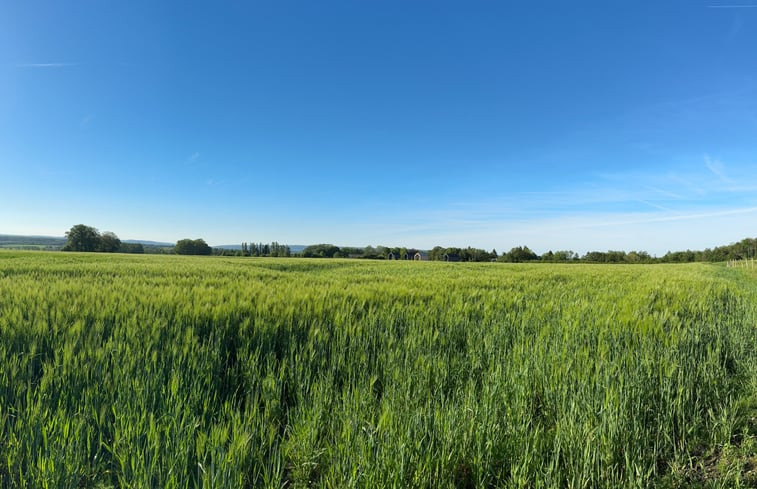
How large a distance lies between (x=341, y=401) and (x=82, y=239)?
115443 millimetres

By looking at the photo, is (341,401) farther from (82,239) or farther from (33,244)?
(33,244)

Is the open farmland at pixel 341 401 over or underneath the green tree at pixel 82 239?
underneath

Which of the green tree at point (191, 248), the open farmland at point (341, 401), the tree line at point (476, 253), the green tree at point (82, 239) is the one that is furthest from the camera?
the green tree at point (191, 248)

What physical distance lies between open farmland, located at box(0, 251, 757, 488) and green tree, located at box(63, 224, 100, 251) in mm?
110375

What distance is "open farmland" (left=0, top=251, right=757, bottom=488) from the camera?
1.62 m

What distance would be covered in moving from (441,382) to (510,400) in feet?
1.72

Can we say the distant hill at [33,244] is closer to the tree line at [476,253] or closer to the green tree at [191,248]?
the tree line at [476,253]

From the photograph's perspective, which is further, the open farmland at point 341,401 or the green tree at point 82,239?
the green tree at point 82,239

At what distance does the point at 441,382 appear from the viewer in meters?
2.59

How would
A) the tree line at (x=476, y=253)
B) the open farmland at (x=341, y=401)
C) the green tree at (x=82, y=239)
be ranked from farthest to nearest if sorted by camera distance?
1. the green tree at (x=82, y=239)
2. the tree line at (x=476, y=253)
3. the open farmland at (x=341, y=401)

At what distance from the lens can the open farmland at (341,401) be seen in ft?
5.30

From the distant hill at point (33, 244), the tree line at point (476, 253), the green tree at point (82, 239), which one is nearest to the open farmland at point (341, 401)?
the tree line at point (476, 253)

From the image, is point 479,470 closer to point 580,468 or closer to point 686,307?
point 580,468

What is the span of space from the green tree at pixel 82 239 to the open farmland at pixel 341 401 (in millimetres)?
110375
